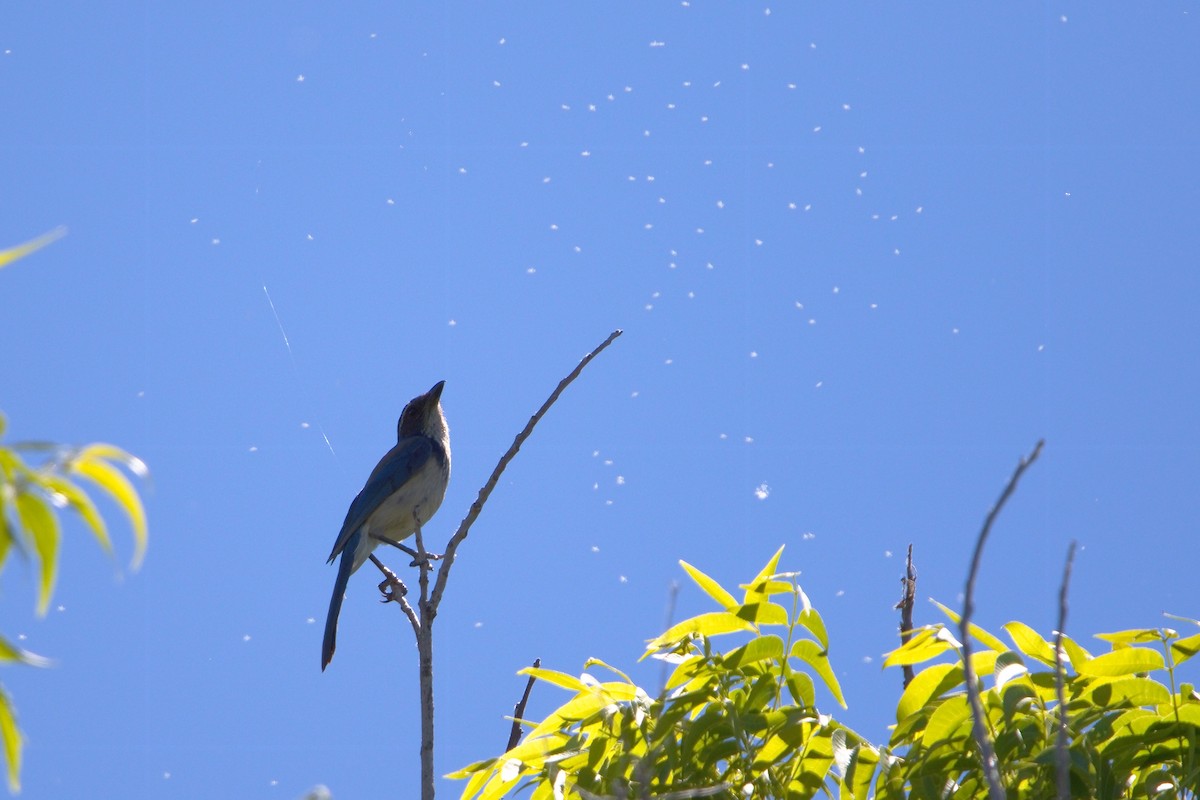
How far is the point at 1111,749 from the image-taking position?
2.36 metres

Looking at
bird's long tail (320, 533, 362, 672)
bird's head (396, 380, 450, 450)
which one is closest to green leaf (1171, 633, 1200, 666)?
bird's long tail (320, 533, 362, 672)

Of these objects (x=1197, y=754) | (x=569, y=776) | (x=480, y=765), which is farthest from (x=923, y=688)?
(x=480, y=765)

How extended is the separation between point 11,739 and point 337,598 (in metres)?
6.20

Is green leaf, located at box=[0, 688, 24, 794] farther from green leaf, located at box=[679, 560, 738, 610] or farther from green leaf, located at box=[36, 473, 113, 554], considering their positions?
green leaf, located at box=[679, 560, 738, 610]

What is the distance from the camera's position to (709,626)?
255cm

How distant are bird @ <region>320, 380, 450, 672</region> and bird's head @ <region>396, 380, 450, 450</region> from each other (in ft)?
0.77

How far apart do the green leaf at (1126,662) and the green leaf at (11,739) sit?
1.92m

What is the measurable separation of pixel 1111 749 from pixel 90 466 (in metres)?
1.92

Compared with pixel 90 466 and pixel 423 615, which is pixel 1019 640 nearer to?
pixel 423 615

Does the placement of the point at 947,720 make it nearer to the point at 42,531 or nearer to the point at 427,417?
the point at 42,531

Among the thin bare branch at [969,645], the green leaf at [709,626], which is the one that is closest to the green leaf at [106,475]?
the thin bare branch at [969,645]

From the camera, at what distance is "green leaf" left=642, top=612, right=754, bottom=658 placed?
2.54 meters

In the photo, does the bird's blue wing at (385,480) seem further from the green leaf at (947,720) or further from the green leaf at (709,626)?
the green leaf at (947,720)

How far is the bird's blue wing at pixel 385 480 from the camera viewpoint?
7820mm
